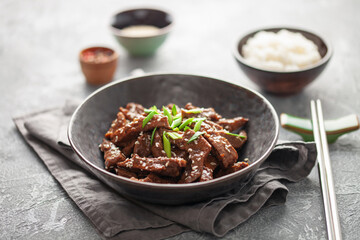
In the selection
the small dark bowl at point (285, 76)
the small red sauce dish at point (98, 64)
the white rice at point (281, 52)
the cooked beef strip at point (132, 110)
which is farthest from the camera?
the small red sauce dish at point (98, 64)

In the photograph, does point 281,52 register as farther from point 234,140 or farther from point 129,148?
point 129,148

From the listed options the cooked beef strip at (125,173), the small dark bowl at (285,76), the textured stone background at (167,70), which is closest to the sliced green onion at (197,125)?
the cooked beef strip at (125,173)

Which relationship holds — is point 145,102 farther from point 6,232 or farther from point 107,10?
point 107,10

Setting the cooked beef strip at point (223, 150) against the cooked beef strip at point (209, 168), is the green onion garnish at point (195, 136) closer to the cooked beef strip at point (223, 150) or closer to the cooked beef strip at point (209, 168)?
the cooked beef strip at point (223, 150)

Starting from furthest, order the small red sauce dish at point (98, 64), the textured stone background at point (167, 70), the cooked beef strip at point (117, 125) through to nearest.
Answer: the small red sauce dish at point (98, 64) → the cooked beef strip at point (117, 125) → the textured stone background at point (167, 70)

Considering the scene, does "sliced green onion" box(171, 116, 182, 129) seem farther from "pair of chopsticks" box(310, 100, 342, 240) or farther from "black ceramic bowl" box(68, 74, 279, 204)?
"pair of chopsticks" box(310, 100, 342, 240)

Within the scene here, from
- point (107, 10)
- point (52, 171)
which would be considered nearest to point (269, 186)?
point (52, 171)

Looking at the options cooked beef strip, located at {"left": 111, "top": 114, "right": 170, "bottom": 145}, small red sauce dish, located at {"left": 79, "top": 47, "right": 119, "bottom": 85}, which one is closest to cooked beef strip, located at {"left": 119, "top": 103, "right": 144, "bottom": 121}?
cooked beef strip, located at {"left": 111, "top": 114, "right": 170, "bottom": 145}
